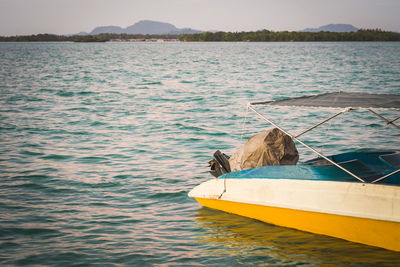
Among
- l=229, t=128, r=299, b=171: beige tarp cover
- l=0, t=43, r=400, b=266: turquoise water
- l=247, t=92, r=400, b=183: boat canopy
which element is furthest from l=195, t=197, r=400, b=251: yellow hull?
l=229, t=128, r=299, b=171: beige tarp cover

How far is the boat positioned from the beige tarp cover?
0.37 metres

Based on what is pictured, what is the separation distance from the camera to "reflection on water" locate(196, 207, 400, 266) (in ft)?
21.5

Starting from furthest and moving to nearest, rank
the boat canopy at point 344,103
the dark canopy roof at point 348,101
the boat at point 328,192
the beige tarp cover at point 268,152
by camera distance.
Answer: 1. the beige tarp cover at point 268,152
2. the dark canopy roof at point 348,101
3. the boat canopy at point 344,103
4. the boat at point 328,192

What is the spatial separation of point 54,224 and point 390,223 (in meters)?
5.48

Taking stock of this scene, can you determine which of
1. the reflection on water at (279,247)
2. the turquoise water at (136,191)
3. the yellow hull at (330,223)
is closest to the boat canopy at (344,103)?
the yellow hull at (330,223)

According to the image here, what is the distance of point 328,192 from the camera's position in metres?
6.70

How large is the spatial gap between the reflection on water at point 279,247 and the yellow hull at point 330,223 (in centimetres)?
10

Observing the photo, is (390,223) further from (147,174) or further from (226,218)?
(147,174)

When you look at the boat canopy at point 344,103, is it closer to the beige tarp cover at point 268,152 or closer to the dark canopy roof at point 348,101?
the dark canopy roof at point 348,101

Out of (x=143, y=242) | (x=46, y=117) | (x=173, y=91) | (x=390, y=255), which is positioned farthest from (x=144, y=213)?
(x=173, y=91)

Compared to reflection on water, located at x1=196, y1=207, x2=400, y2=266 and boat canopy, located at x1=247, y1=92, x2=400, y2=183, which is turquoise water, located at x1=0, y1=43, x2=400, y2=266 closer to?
reflection on water, located at x1=196, y1=207, x2=400, y2=266

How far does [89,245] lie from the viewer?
704 cm

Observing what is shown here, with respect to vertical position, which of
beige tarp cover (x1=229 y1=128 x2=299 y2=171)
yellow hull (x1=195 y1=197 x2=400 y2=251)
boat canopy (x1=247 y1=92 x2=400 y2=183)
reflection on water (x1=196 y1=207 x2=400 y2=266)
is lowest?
reflection on water (x1=196 y1=207 x2=400 y2=266)

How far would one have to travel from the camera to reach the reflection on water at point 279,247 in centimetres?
→ 654
